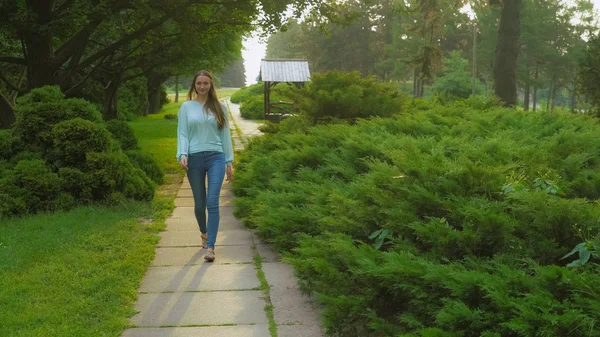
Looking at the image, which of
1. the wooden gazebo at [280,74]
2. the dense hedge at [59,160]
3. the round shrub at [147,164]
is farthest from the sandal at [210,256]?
the wooden gazebo at [280,74]

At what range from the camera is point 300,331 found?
13.6ft

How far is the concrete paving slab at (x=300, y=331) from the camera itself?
4070 mm

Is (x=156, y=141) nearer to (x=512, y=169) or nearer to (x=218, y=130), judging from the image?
(x=218, y=130)

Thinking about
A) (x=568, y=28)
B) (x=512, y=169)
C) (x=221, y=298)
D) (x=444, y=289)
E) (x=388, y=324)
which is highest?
(x=568, y=28)

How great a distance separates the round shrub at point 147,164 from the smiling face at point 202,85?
4.68 m

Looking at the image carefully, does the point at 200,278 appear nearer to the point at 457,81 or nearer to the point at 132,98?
the point at 132,98

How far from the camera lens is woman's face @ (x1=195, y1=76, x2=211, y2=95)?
632 cm

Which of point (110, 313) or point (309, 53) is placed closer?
point (110, 313)

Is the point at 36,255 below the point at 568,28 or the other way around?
below

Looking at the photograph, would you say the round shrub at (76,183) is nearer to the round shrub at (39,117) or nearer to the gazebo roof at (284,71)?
the round shrub at (39,117)

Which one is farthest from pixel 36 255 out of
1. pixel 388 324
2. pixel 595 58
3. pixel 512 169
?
pixel 595 58

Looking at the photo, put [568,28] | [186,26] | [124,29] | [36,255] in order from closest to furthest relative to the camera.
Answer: [36,255] < [186,26] < [124,29] < [568,28]

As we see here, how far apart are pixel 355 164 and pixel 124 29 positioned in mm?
11778

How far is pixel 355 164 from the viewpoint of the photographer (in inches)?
259
